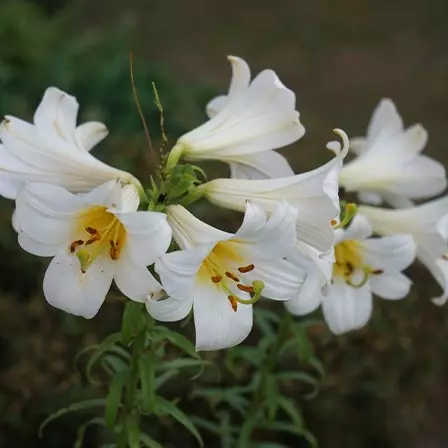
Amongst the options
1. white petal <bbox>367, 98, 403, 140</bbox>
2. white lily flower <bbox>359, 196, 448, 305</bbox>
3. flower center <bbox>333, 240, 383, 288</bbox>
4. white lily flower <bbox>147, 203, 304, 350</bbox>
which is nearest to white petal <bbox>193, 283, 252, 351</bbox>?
white lily flower <bbox>147, 203, 304, 350</bbox>

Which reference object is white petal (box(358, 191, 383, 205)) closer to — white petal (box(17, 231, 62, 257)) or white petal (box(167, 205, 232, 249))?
white petal (box(167, 205, 232, 249))

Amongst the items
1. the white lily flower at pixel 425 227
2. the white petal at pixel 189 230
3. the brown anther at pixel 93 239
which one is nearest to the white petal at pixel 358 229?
the white lily flower at pixel 425 227

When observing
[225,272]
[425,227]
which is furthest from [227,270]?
[425,227]

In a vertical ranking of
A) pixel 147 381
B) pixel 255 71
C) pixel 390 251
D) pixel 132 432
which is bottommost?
pixel 255 71

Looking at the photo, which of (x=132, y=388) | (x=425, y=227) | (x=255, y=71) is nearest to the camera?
(x=132, y=388)

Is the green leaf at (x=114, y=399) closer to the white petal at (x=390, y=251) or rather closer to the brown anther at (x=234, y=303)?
the brown anther at (x=234, y=303)

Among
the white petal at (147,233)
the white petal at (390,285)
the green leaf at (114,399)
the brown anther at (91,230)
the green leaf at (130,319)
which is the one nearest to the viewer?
the white petal at (147,233)

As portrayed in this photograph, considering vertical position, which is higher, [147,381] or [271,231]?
[271,231]

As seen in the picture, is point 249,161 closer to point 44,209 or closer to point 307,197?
point 307,197
